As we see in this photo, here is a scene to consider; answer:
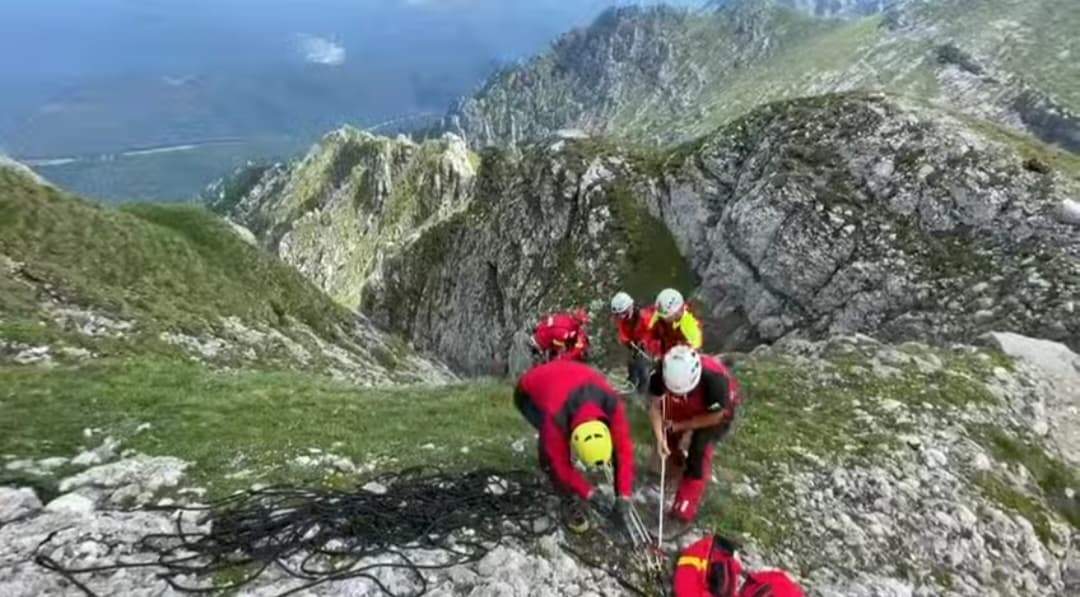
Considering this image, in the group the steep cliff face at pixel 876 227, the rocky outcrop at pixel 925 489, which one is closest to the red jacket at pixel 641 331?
the rocky outcrop at pixel 925 489

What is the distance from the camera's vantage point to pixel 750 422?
1631 centimetres

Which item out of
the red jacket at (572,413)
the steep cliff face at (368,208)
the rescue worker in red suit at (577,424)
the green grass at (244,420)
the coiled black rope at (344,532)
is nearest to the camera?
the coiled black rope at (344,532)

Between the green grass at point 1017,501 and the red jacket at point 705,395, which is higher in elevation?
the red jacket at point 705,395

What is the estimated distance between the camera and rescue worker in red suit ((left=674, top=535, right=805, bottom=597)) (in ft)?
30.9

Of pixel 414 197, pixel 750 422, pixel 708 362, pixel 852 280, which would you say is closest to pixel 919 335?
pixel 852 280

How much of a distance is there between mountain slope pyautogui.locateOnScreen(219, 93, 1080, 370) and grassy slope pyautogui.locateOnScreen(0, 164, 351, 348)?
1340 cm

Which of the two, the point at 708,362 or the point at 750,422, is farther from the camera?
Answer: the point at 750,422

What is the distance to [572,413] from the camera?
11.1 meters

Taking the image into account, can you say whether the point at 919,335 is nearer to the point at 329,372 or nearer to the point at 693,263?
the point at 693,263

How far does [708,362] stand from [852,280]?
942 inches

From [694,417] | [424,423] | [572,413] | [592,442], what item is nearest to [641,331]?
[424,423]

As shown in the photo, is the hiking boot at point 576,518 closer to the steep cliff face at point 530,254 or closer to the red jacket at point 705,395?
the red jacket at point 705,395

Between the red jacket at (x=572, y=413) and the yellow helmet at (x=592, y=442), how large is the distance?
0.29 meters

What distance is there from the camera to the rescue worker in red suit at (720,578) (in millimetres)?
9430
